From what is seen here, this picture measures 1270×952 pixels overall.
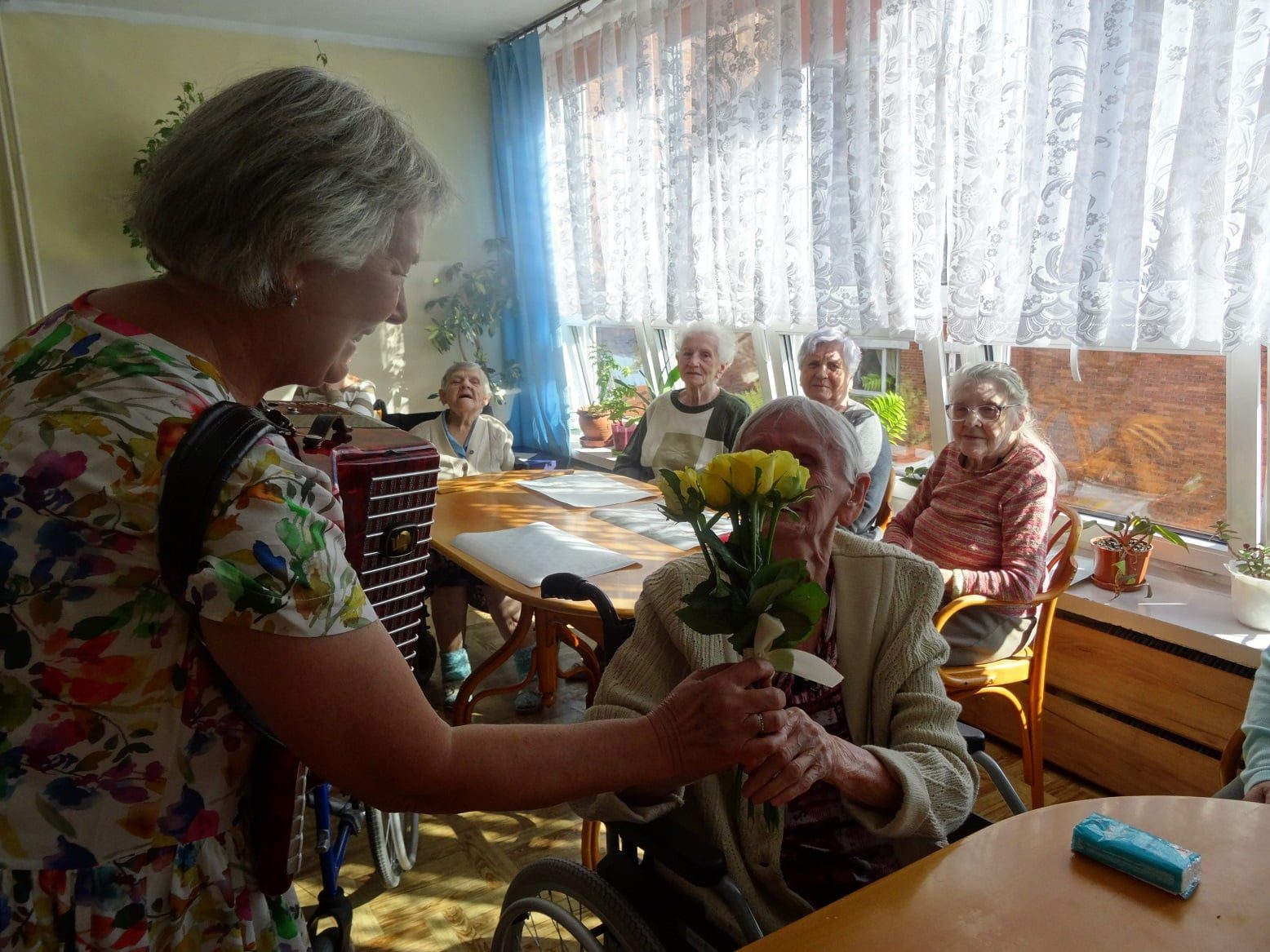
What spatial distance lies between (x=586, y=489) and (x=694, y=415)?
741mm

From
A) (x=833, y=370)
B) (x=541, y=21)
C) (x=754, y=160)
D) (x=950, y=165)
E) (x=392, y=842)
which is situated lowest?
(x=392, y=842)

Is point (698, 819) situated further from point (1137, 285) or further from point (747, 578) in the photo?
point (1137, 285)

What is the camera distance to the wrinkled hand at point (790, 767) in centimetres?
111

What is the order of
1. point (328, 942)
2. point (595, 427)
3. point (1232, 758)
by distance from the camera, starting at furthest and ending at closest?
point (595, 427), point (328, 942), point (1232, 758)

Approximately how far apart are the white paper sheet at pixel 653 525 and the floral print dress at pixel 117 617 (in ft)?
5.30

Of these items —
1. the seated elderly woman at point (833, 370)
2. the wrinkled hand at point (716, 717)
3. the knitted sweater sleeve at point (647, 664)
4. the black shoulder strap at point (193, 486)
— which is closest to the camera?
the black shoulder strap at point (193, 486)

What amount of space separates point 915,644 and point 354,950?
1.54m

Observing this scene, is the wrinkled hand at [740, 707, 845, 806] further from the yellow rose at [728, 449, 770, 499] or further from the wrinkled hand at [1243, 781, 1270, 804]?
the wrinkled hand at [1243, 781, 1270, 804]

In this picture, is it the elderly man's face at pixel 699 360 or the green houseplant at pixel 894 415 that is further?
the elderly man's face at pixel 699 360

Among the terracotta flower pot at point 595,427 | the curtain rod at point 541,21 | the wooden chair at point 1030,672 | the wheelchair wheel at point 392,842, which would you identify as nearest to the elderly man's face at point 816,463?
the wooden chair at point 1030,672

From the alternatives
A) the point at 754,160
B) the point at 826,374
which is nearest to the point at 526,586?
the point at 826,374

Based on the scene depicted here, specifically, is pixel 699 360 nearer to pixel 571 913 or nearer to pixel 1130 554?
pixel 1130 554

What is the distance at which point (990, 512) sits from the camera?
2584 mm

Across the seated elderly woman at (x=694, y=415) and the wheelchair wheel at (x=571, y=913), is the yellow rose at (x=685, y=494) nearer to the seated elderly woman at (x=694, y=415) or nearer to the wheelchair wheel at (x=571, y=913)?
the wheelchair wheel at (x=571, y=913)
